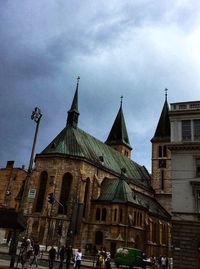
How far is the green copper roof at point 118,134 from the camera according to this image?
7606 centimetres

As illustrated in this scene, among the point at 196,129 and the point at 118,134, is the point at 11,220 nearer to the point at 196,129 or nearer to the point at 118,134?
the point at 196,129

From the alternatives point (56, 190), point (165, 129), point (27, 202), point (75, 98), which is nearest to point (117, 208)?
point (56, 190)

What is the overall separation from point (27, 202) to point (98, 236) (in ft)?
37.2

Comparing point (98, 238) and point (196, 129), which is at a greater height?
point (196, 129)

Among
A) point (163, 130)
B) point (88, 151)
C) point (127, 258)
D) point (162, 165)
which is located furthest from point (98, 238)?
point (163, 130)

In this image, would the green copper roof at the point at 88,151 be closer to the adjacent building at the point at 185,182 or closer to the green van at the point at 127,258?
the green van at the point at 127,258

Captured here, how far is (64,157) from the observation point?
147 feet

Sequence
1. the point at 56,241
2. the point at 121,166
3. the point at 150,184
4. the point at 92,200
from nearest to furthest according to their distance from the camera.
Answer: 1. the point at 56,241
2. the point at 92,200
3. the point at 121,166
4. the point at 150,184

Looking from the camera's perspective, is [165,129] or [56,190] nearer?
[56,190]

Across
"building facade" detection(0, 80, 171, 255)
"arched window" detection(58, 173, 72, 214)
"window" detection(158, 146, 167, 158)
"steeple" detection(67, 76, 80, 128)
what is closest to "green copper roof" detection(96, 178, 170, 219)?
"building facade" detection(0, 80, 171, 255)

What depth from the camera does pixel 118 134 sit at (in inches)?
3046

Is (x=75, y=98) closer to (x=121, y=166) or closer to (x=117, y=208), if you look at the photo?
(x=121, y=166)

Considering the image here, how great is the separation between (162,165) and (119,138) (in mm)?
13575

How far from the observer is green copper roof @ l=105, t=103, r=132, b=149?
250 ft
